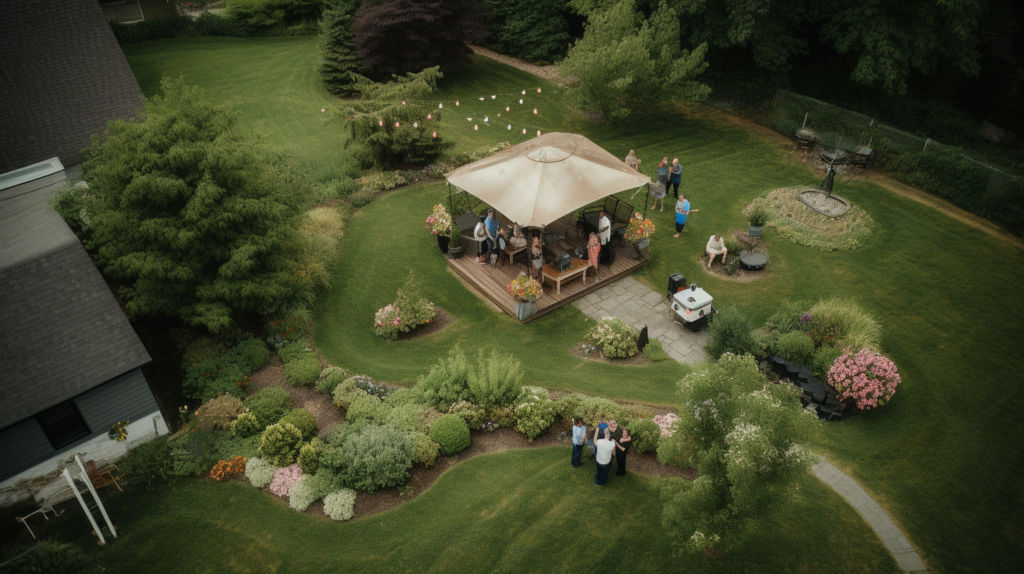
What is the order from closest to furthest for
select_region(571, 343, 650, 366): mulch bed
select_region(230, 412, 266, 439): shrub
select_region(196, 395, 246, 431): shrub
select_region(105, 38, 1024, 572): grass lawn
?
select_region(105, 38, 1024, 572): grass lawn
select_region(230, 412, 266, 439): shrub
select_region(196, 395, 246, 431): shrub
select_region(571, 343, 650, 366): mulch bed

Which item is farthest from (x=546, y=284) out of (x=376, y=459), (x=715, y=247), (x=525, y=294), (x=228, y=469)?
(x=228, y=469)

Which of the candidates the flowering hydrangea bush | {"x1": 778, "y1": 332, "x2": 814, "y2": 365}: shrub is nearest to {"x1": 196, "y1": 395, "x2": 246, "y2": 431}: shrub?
the flowering hydrangea bush

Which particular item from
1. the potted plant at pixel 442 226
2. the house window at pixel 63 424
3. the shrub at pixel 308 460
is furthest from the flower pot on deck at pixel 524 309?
the house window at pixel 63 424

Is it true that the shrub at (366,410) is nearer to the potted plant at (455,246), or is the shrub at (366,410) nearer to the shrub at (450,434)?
the shrub at (450,434)

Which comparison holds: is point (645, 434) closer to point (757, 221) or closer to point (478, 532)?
point (478, 532)

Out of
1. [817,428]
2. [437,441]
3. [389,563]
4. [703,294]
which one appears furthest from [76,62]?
[817,428]

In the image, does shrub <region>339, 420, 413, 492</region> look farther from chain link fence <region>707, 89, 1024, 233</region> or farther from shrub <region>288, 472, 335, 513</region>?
chain link fence <region>707, 89, 1024, 233</region>

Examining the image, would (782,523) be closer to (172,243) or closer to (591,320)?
(591,320)
